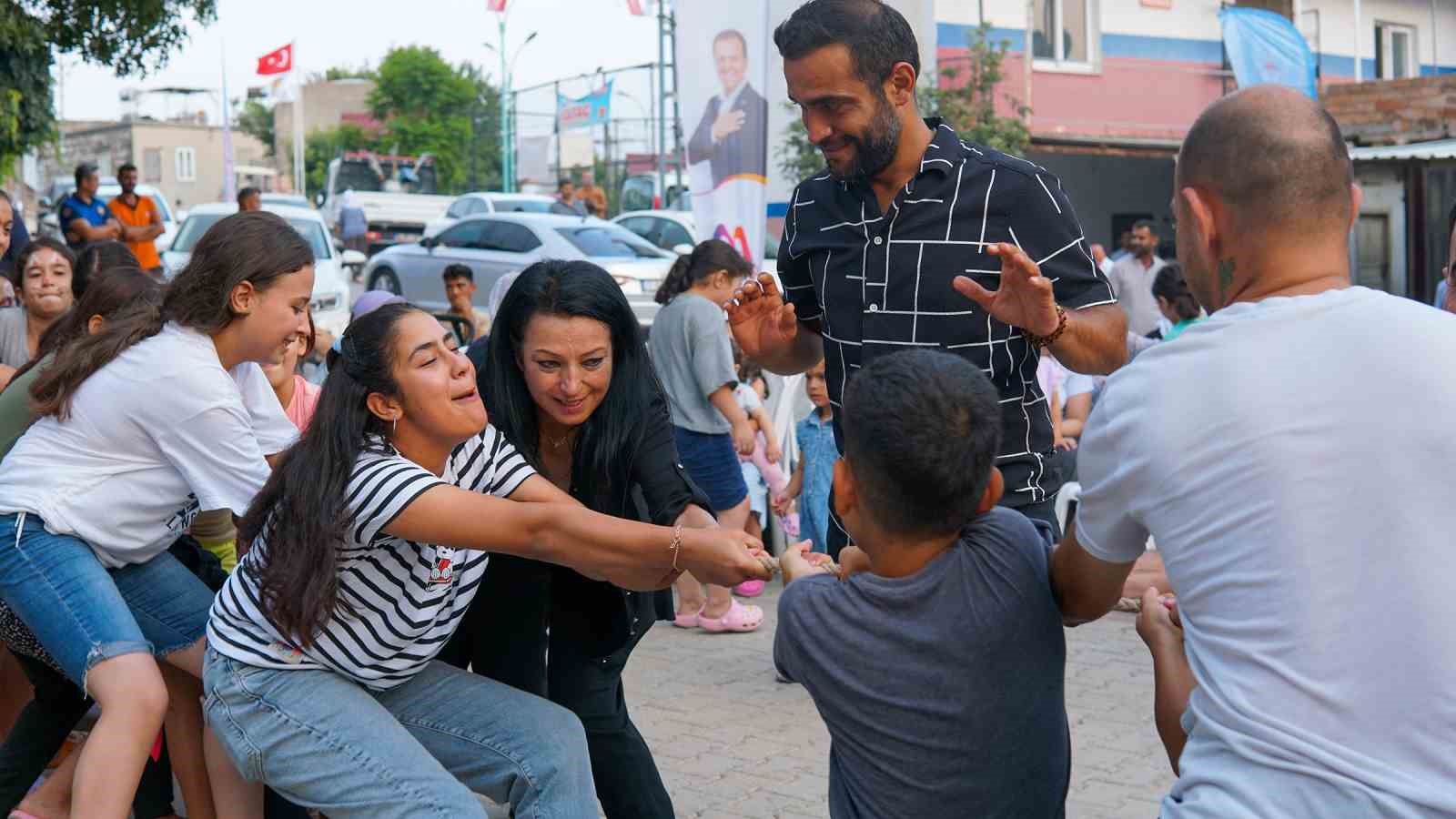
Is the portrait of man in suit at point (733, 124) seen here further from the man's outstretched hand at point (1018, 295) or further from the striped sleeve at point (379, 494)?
the striped sleeve at point (379, 494)

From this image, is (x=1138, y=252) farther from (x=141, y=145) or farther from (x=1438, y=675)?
(x=141, y=145)

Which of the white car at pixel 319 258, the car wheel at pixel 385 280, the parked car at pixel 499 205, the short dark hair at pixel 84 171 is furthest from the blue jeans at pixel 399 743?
the parked car at pixel 499 205

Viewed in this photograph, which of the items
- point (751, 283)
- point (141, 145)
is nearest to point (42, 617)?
point (751, 283)

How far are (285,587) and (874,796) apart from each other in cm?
132

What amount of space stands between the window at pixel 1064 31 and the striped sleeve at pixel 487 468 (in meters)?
21.2

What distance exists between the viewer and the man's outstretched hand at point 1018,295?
299cm

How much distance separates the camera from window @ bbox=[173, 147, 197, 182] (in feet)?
267

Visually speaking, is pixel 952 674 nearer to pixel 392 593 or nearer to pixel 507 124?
pixel 392 593

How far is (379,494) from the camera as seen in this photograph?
3.12m

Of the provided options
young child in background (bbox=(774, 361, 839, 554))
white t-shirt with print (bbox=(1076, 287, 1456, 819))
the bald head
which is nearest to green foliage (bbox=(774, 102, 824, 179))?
young child in background (bbox=(774, 361, 839, 554))

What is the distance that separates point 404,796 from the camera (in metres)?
3.07

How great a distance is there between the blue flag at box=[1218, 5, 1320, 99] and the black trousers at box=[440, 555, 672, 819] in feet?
46.3

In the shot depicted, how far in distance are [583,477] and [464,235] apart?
15688mm

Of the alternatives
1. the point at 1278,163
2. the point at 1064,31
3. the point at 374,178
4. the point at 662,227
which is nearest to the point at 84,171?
the point at 662,227
